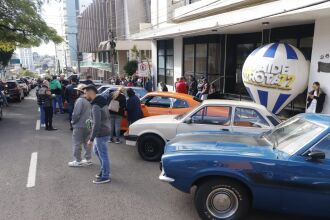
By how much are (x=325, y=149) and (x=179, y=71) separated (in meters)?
15.5

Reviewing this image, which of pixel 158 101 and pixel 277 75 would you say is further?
pixel 158 101

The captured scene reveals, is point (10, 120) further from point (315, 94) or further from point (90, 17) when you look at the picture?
point (90, 17)

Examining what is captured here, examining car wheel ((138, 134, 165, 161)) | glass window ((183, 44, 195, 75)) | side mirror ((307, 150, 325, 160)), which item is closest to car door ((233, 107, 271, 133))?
car wheel ((138, 134, 165, 161))

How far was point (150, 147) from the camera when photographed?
22.0 ft

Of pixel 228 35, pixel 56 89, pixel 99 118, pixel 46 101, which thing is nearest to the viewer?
pixel 99 118

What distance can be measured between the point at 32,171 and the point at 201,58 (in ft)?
41.5

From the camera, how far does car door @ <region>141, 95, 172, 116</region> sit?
27.7 ft

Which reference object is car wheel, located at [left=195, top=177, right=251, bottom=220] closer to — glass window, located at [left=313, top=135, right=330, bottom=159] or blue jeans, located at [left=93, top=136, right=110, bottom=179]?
glass window, located at [left=313, top=135, right=330, bottom=159]

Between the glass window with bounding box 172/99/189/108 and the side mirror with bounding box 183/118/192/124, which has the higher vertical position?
the glass window with bounding box 172/99/189/108

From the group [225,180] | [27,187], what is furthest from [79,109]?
[225,180]

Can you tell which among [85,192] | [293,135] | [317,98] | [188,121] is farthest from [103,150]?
[317,98]

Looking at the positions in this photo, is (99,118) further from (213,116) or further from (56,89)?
(56,89)

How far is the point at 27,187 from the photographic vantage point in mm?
5234

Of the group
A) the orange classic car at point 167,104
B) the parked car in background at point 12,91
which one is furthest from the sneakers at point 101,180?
the parked car in background at point 12,91
